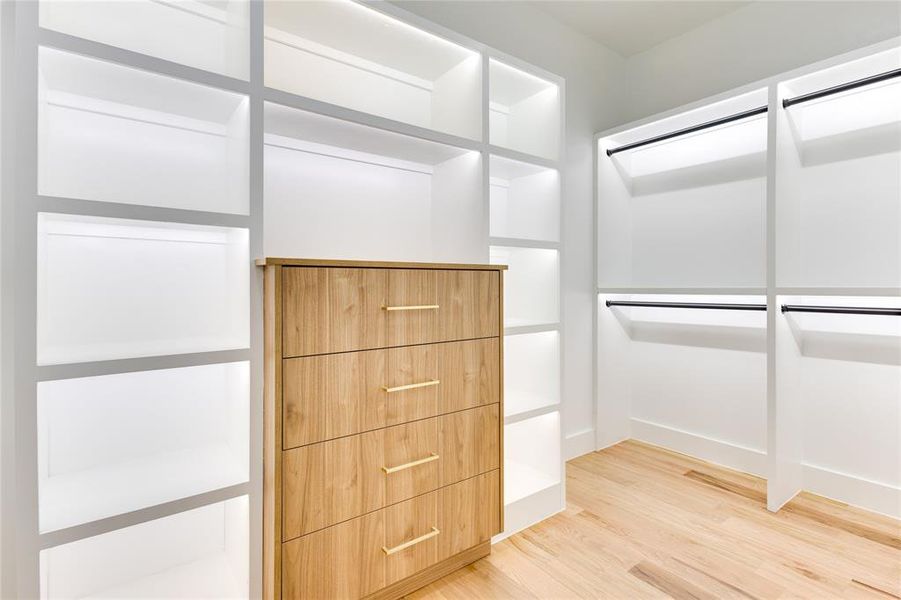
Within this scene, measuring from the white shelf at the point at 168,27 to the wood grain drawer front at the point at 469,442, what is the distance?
4.04 feet

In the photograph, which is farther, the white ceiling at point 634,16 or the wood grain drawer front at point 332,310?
the white ceiling at point 634,16

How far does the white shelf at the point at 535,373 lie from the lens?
2027 mm

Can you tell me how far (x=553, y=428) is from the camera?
2.03m

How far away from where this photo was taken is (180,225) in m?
1.19

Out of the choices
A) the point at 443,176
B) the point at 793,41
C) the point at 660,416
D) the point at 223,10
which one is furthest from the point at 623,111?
the point at 223,10

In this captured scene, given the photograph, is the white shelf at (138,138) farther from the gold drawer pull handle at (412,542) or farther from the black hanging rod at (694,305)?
the black hanging rod at (694,305)

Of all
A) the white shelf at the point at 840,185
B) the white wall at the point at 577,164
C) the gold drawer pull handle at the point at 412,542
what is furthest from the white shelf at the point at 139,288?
the white shelf at the point at 840,185

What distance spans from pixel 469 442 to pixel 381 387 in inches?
16.5

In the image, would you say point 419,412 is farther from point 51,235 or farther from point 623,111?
point 623,111

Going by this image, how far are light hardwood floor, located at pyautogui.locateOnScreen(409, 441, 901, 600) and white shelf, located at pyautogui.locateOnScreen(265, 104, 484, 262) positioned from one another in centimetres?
116

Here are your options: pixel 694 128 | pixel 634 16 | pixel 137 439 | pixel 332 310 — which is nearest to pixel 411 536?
pixel 332 310

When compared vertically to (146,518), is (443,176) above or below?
above

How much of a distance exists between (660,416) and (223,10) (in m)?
2.99

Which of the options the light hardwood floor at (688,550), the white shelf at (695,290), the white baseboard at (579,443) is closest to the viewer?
the light hardwood floor at (688,550)
